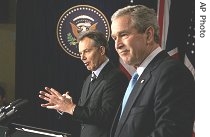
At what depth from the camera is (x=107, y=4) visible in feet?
11.4

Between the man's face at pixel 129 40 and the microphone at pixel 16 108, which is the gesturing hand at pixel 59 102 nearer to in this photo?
the microphone at pixel 16 108

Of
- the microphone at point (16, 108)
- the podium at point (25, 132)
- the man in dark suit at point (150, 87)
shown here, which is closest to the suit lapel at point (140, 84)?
the man in dark suit at point (150, 87)

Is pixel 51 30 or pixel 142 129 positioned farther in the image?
pixel 51 30

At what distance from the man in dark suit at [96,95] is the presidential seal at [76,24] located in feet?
5.00

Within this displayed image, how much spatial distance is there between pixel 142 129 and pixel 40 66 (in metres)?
2.67

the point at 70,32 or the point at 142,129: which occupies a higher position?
the point at 70,32

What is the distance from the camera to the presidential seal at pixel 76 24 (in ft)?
11.6

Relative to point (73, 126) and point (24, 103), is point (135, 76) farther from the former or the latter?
point (73, 126)

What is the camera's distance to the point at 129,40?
3.89 ft

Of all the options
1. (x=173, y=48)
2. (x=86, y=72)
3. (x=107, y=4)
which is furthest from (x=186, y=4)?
(x=86, y=72)

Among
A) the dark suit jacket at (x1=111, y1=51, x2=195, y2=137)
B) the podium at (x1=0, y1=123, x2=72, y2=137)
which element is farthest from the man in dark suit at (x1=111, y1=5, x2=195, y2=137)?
the podium at (x1=0, y1=123, x2=72, y2=137)

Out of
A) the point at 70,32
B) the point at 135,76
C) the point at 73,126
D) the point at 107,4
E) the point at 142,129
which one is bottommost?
the point at 73,126

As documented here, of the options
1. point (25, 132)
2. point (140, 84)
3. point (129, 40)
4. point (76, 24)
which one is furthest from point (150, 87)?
point (76, 24)

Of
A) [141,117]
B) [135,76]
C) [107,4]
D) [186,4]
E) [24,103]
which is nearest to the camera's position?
[141,117]
